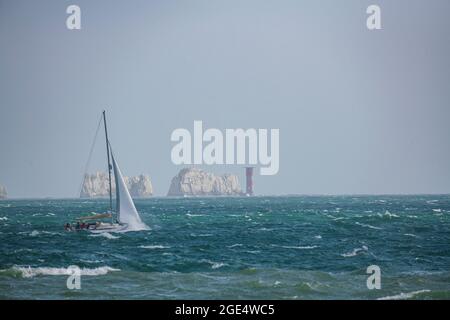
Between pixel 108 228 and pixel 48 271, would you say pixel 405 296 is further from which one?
pixel 108 228

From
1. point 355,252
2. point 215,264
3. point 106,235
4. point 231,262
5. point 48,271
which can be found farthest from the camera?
point 106,235

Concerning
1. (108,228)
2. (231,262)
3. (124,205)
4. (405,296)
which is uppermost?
(124,205)

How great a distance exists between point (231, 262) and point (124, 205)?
70.0 feet

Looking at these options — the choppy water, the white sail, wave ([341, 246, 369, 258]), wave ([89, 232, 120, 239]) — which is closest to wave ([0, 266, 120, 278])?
the choppy water

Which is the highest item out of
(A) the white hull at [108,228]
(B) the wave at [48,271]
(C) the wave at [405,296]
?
(A) the white hull at [108,228]

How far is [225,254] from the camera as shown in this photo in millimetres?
44688

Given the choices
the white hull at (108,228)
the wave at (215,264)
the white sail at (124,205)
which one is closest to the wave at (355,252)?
the wave at (215,264)

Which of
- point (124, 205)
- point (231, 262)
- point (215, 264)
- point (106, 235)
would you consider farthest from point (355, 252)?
point (106, 235)

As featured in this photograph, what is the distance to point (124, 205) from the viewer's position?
59.7 meters

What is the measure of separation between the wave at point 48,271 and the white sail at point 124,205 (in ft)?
67.3

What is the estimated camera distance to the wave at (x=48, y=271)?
117 ft

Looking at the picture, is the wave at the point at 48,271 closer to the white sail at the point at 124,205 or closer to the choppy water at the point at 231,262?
the choppy water at the point at 231,262

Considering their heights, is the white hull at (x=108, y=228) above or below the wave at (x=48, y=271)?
above

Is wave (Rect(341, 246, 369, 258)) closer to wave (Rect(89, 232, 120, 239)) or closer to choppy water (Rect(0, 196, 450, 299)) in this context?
choppy water (Rect(0, 196, 450, 299))
